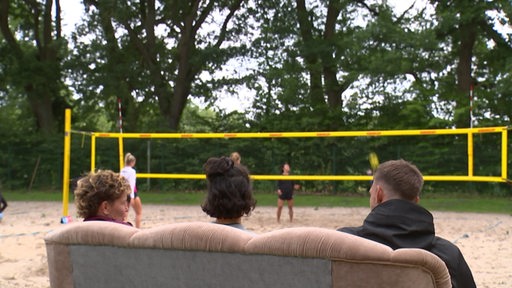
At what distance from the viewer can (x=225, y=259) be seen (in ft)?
6.59

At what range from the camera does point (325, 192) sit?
1859 centimetres

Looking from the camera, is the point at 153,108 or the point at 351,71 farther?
the point at 153,108

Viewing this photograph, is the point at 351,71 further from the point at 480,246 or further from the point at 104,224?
the point at 104,224

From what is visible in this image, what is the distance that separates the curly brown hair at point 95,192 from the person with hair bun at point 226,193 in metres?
0.54

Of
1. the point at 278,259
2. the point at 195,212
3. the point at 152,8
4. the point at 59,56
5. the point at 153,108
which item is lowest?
the point at 195,212

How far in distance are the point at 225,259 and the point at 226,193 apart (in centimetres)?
77

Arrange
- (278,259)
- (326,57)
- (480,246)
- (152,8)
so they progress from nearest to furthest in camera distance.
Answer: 1. (278,259)
2. (480,246)
3. (326,57)
4. (152,8)

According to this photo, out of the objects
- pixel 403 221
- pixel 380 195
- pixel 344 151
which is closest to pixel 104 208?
pixel 380 195

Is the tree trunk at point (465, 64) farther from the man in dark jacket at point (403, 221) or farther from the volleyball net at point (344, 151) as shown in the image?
the man in dark jacket at point (403, 221)

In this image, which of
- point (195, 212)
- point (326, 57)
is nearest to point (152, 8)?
point (326, 57)

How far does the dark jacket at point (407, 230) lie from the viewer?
85.4 inches

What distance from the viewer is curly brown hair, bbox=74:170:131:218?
10.1 feet

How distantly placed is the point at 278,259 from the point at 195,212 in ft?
39.5

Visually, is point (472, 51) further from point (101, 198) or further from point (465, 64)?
point (101, 198)
